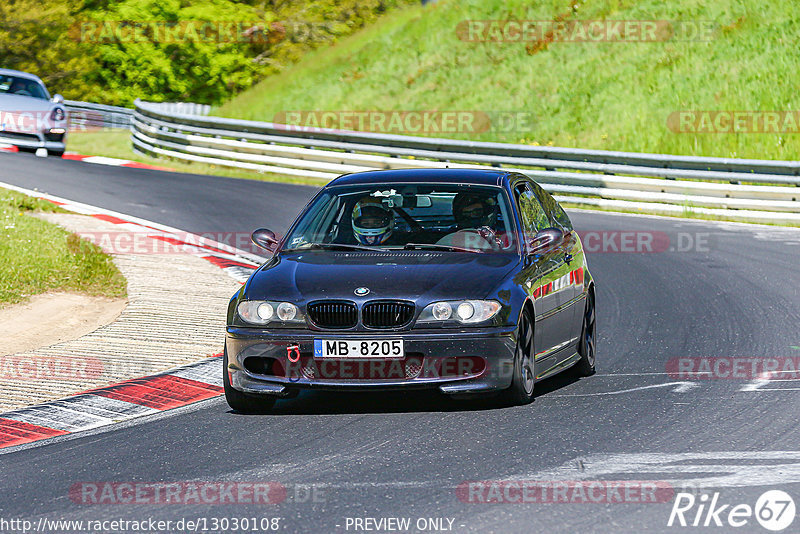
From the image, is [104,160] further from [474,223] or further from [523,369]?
[523,369]

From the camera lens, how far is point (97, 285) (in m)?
13.4

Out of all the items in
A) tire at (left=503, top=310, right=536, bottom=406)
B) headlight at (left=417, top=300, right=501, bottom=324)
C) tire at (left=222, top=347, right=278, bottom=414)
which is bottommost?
tire at (left=222, top=347, right=278, bottom=414)

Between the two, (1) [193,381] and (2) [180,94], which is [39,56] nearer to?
(2) [180,94]

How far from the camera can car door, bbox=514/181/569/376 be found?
834 cm

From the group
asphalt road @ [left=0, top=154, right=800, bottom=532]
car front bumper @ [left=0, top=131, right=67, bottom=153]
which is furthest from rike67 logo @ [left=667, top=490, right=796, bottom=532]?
car front bumper @ [left=0, top=131, right=67, bottom=153]

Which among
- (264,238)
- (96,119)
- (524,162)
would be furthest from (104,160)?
(264,238)

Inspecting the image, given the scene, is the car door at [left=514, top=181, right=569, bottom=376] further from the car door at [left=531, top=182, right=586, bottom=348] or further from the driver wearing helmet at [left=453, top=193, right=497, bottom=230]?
the driver wearing helmet at [left=453, top=193, right=497, bottom=230]

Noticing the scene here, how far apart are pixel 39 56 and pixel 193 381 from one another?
52096mm

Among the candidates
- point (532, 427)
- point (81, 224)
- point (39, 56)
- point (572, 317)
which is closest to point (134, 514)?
point (532, 427)

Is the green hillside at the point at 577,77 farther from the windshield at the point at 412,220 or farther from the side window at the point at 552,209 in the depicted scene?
the windshield at the point at 412,220

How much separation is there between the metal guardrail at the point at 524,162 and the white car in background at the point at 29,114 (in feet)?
9.53

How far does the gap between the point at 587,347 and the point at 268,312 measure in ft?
8.53

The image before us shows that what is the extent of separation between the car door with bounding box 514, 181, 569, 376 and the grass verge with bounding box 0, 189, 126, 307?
541cm

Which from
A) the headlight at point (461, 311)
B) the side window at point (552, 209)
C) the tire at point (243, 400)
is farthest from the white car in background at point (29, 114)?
the headlight at point (461, 311)
